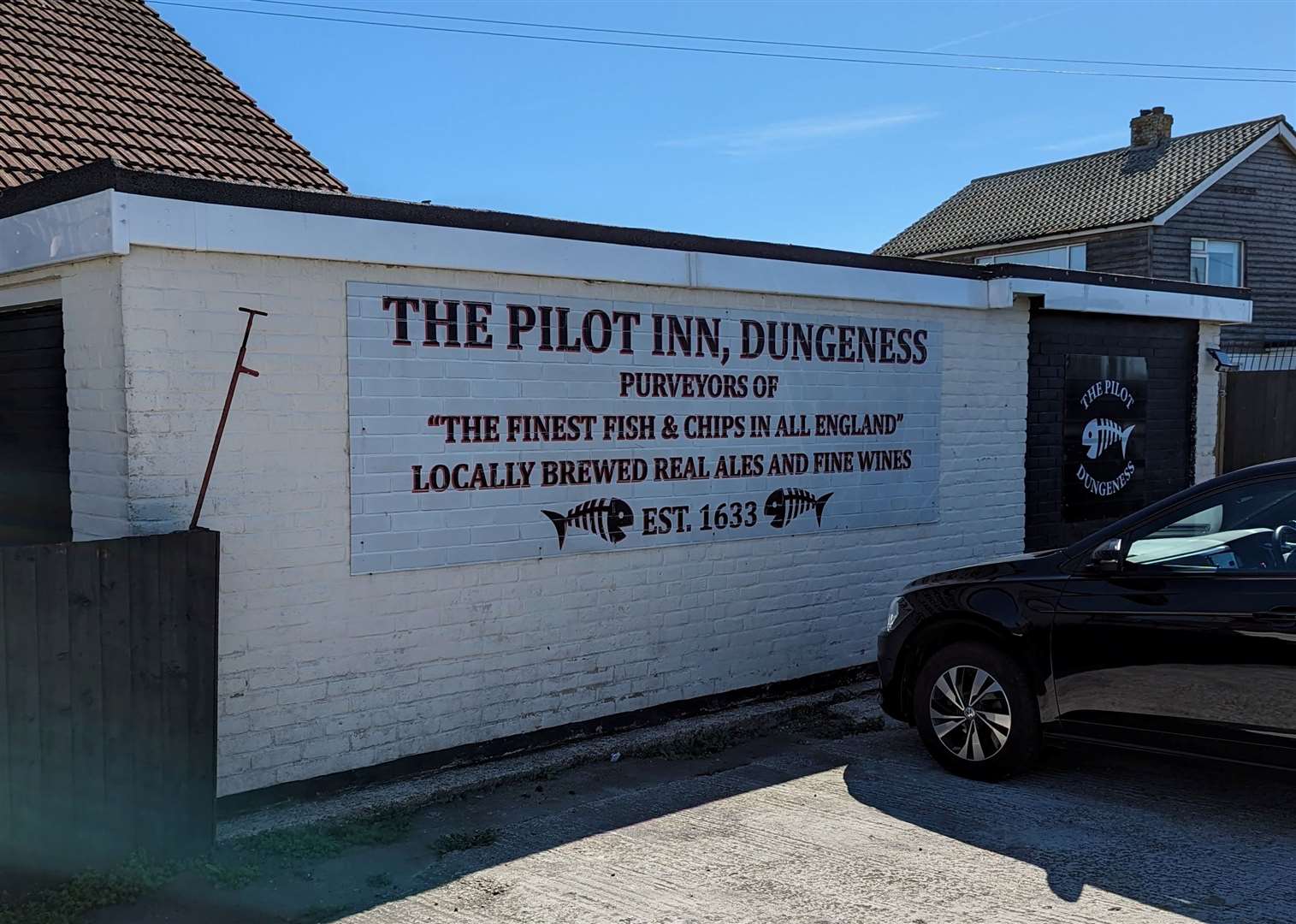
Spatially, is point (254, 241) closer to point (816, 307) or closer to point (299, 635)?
point (299, 635)

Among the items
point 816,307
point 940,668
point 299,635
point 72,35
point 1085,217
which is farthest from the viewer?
point 1085,217

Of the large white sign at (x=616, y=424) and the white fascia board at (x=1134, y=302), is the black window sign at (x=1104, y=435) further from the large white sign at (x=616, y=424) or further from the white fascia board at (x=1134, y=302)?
the large white sign at (x=616, y=424)

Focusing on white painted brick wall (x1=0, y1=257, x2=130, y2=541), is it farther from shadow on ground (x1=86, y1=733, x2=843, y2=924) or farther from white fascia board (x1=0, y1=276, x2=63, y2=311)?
shadow on ground (x1=86, y1=733, x2=843, y2=924)

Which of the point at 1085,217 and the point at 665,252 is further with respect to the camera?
the point at 1085,217

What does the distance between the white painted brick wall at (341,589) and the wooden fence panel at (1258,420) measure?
261 inches

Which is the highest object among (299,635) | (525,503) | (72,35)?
(72,35)

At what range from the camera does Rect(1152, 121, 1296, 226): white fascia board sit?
24156mm

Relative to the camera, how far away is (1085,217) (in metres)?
25.5

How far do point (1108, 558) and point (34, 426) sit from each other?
5.54 m

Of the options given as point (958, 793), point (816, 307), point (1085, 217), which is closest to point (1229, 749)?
point (958, 793)

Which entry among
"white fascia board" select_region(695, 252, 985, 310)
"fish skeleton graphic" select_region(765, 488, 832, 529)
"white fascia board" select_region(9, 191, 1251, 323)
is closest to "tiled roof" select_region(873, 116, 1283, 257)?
"white fascia board" select_region(695, 252, 985, 310)

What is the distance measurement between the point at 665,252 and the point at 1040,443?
4319 millimetres

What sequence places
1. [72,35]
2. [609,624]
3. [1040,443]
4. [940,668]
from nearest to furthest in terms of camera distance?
[940,668] → [609,624] → [1040,443] → [72,35]

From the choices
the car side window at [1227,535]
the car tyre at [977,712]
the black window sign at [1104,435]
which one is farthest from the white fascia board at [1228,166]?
the car tyre at [977,712]
